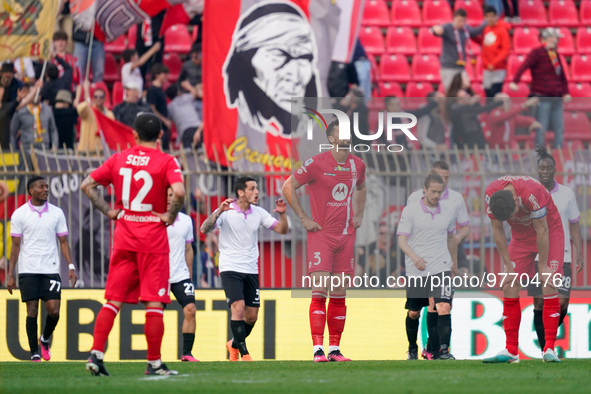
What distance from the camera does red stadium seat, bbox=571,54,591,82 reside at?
17.4 metres

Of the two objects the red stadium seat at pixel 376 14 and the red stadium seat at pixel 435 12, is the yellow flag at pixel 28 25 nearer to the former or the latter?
the red stadium seat at pixel 376 14

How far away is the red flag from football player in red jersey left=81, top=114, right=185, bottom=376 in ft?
18.4

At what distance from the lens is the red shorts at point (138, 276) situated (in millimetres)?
7336

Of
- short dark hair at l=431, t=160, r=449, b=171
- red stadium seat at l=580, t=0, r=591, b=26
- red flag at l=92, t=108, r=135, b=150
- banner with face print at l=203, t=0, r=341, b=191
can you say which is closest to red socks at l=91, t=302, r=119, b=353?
short dark hair at l=431, t=160, r=449, b=171

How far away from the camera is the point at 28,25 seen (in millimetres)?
12891

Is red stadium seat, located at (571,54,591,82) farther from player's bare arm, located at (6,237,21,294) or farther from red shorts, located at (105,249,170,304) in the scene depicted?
red shorts, located at (105,249,170,304)

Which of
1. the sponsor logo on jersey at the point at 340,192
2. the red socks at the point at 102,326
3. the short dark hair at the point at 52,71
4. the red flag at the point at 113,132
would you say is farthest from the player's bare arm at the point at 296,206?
the short dark hair at the point at 52,71

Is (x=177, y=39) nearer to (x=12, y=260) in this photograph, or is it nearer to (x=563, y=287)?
(x=12, y=260)

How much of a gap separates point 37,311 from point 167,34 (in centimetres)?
680

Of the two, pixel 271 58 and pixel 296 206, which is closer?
pixel 296 206

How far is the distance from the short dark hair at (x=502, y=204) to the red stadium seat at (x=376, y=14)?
965 cm

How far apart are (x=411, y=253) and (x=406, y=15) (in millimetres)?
8218

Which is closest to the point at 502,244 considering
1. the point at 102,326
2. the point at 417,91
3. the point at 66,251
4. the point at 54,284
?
the point at 102,326

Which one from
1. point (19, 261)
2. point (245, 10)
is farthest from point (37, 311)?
point (245, 10)
